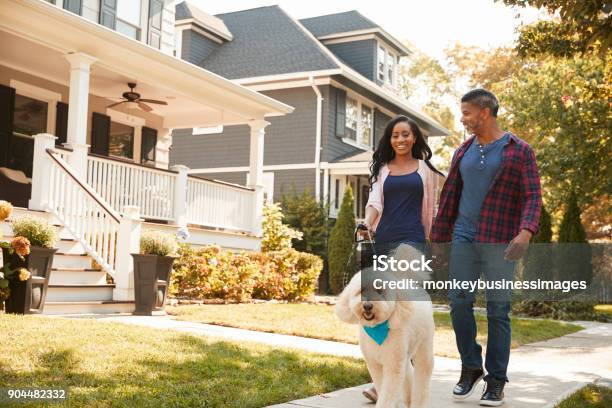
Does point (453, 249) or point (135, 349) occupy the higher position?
point (453, 249)

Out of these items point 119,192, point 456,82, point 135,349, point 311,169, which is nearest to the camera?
point 135,349

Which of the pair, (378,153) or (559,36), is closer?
(378,153)

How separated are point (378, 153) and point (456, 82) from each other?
120 ft

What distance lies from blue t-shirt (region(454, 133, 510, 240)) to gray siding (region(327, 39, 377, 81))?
67.5 feet

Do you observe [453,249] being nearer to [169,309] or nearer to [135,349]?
[135,349]

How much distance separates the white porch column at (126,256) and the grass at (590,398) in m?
6.23

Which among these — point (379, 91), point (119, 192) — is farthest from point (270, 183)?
point (119, 192)

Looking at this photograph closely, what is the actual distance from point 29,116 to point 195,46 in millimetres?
11841

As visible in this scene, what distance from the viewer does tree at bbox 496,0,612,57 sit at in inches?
239

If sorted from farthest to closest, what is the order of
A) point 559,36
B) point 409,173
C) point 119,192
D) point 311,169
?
point 311,169 → point 119,192 → point 559,36 → point 409,173

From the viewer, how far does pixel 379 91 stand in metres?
23.1

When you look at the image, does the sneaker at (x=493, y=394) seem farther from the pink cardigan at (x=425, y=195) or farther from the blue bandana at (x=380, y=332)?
the blue bandana at (x=380, y=332)

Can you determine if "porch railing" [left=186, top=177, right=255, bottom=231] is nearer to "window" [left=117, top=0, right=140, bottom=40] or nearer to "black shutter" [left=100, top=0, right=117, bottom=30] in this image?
"black shutter" [left=100, top=0, right=117, bottom=30]

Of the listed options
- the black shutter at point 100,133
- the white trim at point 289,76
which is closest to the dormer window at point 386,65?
the white trim at point 289,76
